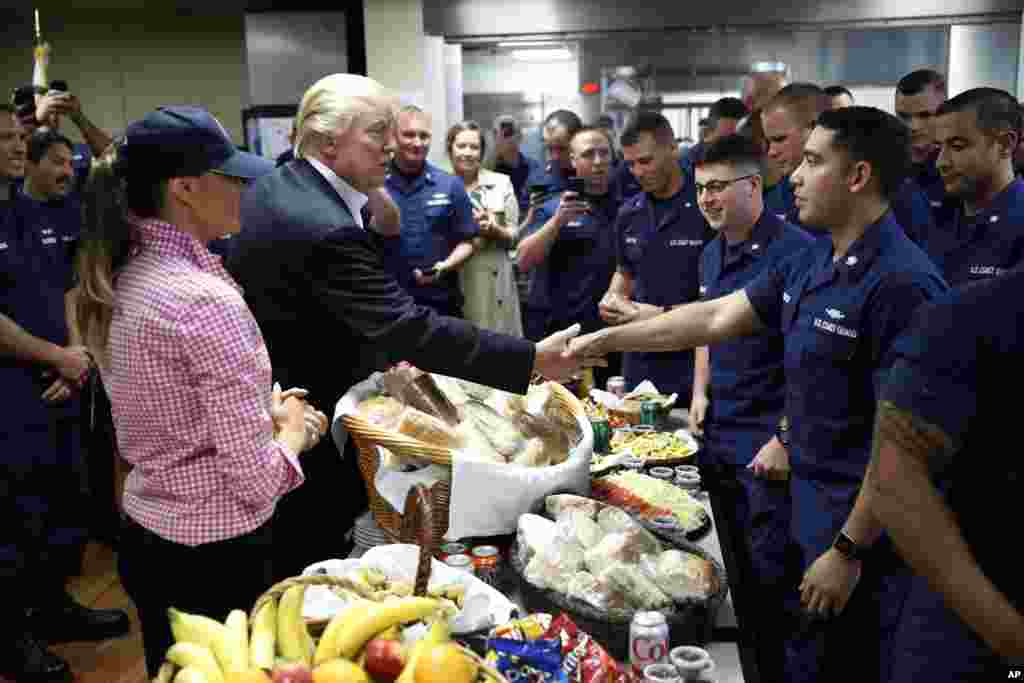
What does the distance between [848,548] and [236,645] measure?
1278mm

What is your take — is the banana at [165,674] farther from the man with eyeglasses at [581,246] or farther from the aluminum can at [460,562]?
the man with eyeglasses at [581,246]

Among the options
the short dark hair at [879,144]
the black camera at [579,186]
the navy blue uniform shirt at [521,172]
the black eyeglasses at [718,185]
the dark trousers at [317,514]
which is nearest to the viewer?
the short dark hair at [879,144]

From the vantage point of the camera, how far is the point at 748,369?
114 inches

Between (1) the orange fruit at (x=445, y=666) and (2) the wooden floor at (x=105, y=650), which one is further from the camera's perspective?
(2) the wooden floor at (x=105, y=650)

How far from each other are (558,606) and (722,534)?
2.38ft

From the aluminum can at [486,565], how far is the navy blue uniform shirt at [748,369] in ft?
4.09

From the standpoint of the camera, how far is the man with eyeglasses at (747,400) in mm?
2652

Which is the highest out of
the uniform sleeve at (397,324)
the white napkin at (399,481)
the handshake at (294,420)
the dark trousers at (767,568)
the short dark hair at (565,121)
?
the short dark hair at (565,121)

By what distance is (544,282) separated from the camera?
502 cm

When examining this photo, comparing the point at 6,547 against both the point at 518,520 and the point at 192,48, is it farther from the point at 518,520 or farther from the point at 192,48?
the point at 192,48

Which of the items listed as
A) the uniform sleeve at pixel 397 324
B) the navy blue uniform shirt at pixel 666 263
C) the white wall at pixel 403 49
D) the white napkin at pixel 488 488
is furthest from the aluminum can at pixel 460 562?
the white wall at pixel 403 49

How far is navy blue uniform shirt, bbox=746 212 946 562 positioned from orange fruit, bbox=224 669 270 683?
141 cm

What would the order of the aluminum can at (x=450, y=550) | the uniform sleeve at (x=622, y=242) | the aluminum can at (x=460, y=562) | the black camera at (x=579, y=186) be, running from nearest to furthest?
the aluminum can at (x=460, y=562), the aluminum can at (x=450, y=550), the uniform sleeve at (x=622, y=242), the black camera at (x=579, y=186)

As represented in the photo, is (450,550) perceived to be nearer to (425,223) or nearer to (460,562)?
(460,562)
